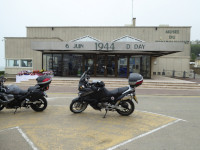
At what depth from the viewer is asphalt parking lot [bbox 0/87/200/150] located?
382 cm

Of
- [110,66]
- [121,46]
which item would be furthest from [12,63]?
[121,46]

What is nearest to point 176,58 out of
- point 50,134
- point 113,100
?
point 113,100

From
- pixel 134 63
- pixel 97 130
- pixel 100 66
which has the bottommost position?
pixel 97 130

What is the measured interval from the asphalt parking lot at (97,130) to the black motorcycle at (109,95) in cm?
33

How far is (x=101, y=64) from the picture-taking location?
750 inches

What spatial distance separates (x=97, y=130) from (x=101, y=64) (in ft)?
47.7

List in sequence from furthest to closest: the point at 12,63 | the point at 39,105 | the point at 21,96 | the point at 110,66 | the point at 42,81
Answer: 1. the point at 12,63
2. the point at 110,66
3. the point at 39,105
4. the point at 42,81
5. the point at 21,96

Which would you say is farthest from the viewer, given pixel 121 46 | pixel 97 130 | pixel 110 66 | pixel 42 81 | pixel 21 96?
pixel 110 66

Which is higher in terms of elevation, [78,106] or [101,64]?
[101,64]

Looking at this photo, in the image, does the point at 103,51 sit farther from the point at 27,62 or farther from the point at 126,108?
the point at 126,108

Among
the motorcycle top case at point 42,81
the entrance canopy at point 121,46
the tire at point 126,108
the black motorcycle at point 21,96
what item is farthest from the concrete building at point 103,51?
the tire at point 126,108

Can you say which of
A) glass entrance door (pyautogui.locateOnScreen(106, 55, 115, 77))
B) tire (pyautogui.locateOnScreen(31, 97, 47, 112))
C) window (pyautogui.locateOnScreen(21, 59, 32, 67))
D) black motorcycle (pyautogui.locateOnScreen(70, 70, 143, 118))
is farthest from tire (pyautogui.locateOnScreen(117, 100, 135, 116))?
window (pyautogui.locateOnScreen(21, 59, 32, 67))

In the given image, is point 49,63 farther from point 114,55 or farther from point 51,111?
point 51,111

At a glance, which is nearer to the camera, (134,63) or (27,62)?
(134,63)
